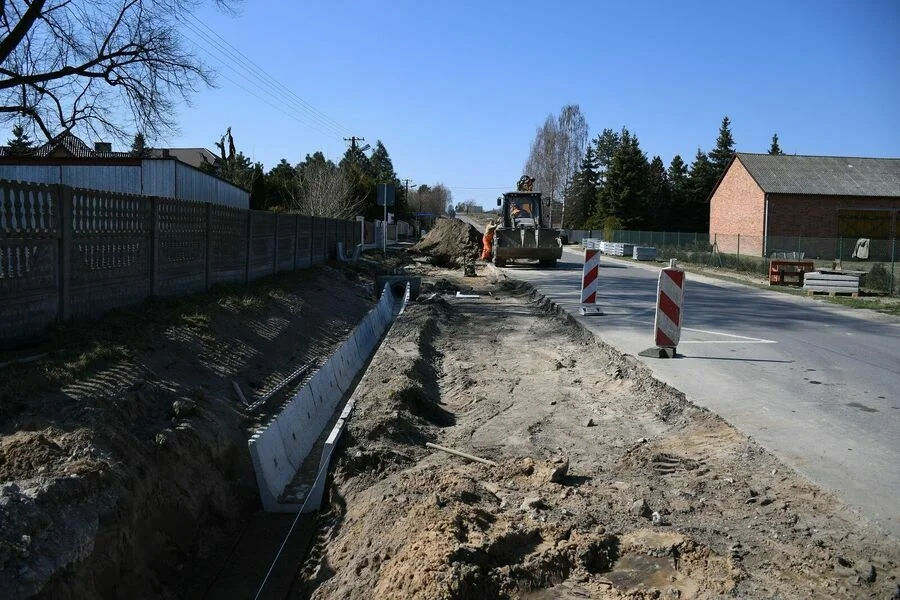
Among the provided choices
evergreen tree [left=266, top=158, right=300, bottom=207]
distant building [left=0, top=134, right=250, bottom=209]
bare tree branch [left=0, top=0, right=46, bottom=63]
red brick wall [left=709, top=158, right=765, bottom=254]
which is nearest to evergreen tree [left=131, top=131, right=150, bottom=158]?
distant building [left=0, top=134, right=250, bottom=209]

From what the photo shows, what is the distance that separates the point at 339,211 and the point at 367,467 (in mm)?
40925

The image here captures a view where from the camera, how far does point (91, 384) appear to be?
6.56 m

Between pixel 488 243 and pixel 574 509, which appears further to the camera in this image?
pixel 488 243

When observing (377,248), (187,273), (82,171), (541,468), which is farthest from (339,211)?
(541,468)

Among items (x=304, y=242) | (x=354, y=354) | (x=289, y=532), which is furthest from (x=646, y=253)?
(x=289, y=532)

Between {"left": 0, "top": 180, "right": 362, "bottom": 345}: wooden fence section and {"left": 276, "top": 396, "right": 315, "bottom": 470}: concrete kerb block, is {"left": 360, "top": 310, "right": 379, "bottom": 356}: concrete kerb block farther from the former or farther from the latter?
{"left": 276, "top": 396, "right": 315, "bottom": 470}: concrete kerb block

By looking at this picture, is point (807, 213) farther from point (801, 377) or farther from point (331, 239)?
point (801, 377)

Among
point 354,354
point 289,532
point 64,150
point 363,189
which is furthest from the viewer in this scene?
point 363,189

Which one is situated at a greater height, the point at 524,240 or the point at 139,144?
the point at 139,144

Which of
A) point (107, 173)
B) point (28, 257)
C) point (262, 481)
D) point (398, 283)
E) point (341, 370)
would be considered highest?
point (107, 173)

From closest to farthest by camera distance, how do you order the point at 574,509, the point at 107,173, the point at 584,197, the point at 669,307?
the point at 574,509
the point at 669,307
the point at 107,173
the point at 584,197

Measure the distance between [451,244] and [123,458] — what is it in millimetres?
37853

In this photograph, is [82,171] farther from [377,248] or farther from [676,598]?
[377,248]

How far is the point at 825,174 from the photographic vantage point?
49.1 meters
